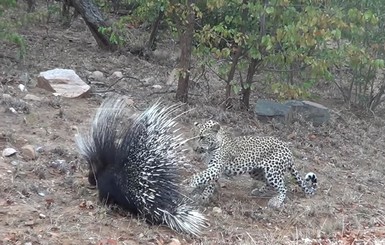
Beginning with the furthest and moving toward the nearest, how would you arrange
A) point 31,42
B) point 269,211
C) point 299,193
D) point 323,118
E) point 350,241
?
point 31,42, point 323,118, point 299,193, point 269,211, point 350,241

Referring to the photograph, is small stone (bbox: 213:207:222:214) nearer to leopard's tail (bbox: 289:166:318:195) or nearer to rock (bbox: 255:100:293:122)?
leopard's tail (bbox: 289:166:318:195)

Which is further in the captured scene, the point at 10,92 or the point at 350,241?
the point at 10,92

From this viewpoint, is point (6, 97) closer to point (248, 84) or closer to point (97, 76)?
point (97, 76)

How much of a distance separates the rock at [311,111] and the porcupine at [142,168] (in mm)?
4799

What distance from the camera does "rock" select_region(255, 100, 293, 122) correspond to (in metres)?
10.8

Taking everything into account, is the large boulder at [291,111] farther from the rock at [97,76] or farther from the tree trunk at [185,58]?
the rock at [97,76]

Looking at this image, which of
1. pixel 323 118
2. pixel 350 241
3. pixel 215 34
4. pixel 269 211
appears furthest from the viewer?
pixel 323 118

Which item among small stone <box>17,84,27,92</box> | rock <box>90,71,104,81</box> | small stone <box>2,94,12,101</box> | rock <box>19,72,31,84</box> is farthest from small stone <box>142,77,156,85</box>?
small stone <box>2,94,12,101</box>

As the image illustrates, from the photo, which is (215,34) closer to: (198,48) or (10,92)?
(198,48)

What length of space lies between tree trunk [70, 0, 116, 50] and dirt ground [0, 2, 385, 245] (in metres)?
0.21

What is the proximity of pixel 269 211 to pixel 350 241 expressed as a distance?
135cm

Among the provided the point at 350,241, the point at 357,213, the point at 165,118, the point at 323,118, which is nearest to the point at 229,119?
the point at 323,118

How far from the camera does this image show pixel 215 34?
1005 centimetres

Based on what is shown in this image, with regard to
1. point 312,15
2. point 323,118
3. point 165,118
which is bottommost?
point 323,118
